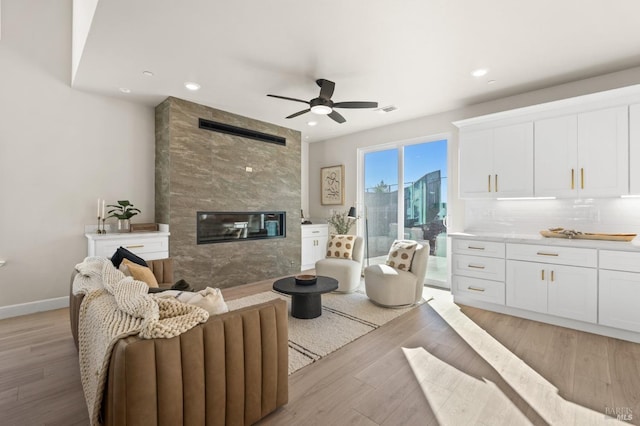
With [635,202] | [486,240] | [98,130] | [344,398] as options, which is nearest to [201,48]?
[98,130]

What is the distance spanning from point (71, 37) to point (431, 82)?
4467mm

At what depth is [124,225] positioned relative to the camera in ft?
13.2

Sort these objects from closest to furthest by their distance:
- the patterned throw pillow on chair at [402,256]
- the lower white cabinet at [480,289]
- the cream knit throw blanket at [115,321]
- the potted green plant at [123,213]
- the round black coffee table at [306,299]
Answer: the cream knit throw blanket at [115,321] → the round black coffee table at [306,299] → the lower white cabinet at [480,289] → the patterned throw pillow on chair at [402,256] → the potted green plant at [123,213]

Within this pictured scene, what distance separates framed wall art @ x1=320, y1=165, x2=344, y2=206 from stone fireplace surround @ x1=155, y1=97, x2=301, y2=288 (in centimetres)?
81

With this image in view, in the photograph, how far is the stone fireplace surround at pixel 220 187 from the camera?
164 inches

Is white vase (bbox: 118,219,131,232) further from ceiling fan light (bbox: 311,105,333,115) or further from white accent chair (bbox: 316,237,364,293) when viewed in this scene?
ceiling fan light (bbox: 311,105,333,115)

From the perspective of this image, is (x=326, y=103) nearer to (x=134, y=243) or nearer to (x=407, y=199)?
(x=407, y=199)

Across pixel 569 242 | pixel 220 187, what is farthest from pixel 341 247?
pixel 569 242

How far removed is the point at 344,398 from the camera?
6.38 ft

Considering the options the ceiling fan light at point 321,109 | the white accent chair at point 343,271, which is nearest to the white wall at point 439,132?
the white accent chair at point 343,271

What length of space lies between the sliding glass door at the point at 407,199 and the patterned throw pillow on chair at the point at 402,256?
3.22ft

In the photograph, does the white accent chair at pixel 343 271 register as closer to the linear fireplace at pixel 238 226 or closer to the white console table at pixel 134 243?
the linear fireplace at pixel 238 226

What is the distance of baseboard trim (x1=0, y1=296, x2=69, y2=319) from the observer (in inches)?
134

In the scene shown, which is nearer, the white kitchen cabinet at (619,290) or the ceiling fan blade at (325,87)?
the white kitchen cabinet at (619,290)
